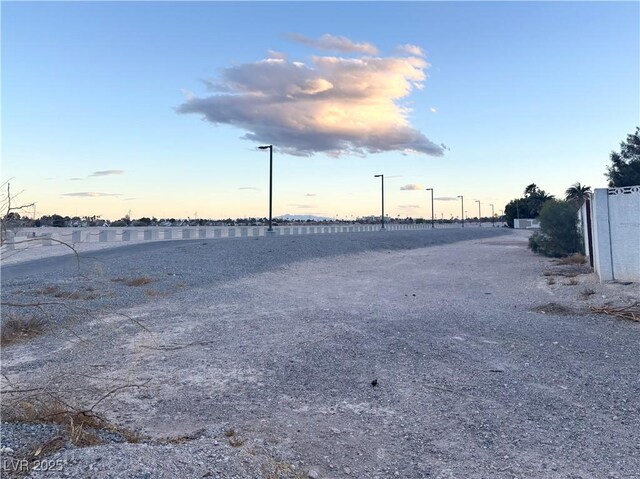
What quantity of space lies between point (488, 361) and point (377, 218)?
146 m

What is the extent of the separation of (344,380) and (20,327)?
6.48 metres

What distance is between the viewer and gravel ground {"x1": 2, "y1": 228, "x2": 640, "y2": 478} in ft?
14.6

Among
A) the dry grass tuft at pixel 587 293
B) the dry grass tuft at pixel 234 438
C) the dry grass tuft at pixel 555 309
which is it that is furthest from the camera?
the dry grass tuft at pixel 587 293

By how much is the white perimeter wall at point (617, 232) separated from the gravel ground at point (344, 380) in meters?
0.69

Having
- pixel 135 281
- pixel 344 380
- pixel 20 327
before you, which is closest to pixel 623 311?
pixel 344 380

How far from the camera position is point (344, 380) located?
22.2 feet

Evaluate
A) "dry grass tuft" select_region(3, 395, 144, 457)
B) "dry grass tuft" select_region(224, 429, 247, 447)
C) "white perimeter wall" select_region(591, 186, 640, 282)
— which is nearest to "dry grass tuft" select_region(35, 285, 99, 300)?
"dry grass tuft" select_region(3, 395, 144, 457)

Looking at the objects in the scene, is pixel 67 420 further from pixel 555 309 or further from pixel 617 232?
pixel 617 232

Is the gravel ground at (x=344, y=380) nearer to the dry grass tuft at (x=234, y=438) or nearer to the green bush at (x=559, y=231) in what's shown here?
the dry grass tuft at (x=234, y=438)

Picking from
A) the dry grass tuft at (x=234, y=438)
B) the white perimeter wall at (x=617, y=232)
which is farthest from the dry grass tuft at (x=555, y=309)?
the dry grass tuft at (x=234, y=438)

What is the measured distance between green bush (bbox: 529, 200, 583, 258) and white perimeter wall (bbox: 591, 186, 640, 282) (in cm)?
1089

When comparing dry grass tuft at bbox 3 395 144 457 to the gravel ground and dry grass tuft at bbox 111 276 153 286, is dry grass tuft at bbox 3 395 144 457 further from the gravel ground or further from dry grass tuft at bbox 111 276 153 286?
dry grass tuft at bbox 111 276 153 286

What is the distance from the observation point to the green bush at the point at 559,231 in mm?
25922

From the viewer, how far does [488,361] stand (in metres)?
7.61
